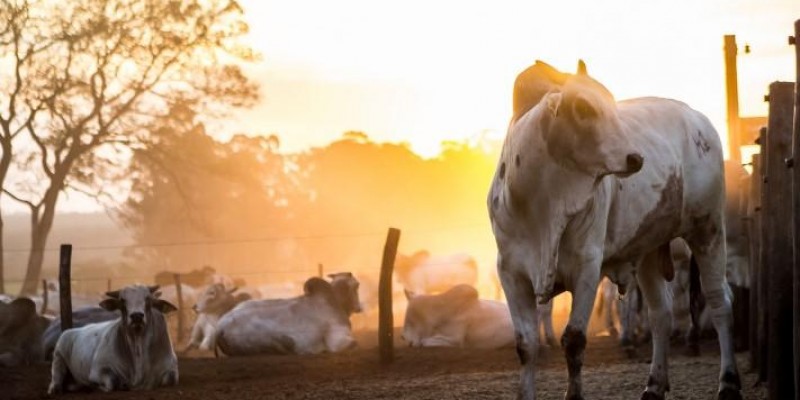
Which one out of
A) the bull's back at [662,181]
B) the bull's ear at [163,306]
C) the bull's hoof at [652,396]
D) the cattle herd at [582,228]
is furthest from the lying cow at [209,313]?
the bull's hoof at [652,396]

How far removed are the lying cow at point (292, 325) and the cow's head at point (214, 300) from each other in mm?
5351

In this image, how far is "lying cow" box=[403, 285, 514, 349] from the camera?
1869 centimetres

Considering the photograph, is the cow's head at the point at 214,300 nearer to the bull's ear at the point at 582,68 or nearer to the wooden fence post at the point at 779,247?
the wooden fence post at the point at 779,247

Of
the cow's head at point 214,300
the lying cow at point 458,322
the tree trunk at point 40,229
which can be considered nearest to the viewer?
the lying cow at point 458,322

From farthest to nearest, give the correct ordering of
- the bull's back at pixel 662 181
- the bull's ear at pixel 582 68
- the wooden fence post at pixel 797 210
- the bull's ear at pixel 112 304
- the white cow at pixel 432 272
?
the white cow at pixel 432 272 → the bull's ear at pixel 112 304 → the bull's back at pixel 662 181 → the bull's ear at pixel 582 68 → the wooden fence post at pixel 797 210

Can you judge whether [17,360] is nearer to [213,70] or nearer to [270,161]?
[213,70]

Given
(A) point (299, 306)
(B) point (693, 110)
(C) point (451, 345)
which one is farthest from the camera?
(A) point (299, 306)

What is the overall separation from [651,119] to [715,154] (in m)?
0.78

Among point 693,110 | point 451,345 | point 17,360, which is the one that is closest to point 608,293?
point 451,345

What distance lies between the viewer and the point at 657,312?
9.71 metres

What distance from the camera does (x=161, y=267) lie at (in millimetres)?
70062

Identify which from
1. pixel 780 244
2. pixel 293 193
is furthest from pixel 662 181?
pixel 293 193

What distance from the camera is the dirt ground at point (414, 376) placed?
36.4 feet

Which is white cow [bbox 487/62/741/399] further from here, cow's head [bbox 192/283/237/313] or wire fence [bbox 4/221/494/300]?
wire fence [bbox 4/221/494/300]
